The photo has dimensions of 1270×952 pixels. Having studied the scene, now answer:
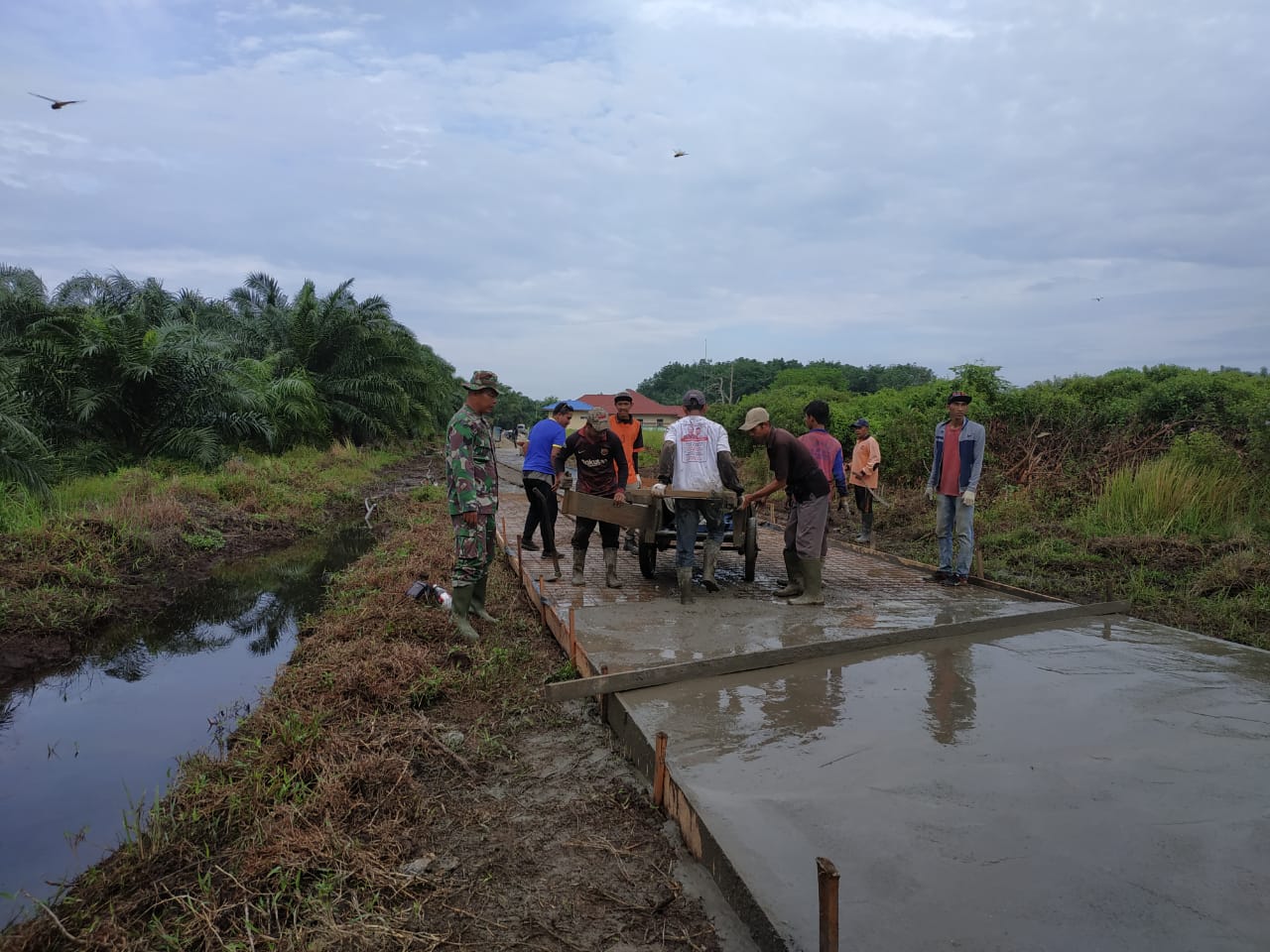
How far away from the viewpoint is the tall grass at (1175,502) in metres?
8.46

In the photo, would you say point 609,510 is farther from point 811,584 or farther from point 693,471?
point 811,584

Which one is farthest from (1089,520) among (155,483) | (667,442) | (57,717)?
(155,483)

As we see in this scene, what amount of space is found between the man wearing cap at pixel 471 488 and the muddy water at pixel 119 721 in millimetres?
1777

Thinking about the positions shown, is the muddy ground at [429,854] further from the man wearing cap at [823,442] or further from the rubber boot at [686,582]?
the man wearing cap at [823,442]

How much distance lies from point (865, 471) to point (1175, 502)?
3448 mm

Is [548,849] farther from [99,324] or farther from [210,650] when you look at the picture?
[99,324]

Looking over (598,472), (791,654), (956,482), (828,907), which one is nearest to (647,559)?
(598,472)

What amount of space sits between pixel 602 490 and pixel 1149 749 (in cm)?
447

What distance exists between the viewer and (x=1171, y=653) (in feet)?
16.9

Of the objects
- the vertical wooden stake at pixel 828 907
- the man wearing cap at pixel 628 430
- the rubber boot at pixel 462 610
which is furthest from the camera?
the man wearing cap at pixel 628 430

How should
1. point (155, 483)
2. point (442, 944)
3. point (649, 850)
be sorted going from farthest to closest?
point (155, 483)
point (649, 850)
point (442, 944)

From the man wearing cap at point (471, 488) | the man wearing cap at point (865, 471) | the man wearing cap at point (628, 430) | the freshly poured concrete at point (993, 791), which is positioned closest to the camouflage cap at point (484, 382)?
the man wearing cap at point (471, 488)

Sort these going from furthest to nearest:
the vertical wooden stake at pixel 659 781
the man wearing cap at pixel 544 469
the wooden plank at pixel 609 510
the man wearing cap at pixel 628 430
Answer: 1. the man wearing cap at pixel 544 469
2. the man wearing cap at pixel 628 430
3. the wooden plank at pixel 609 510
4. the vertical wooden stake at pixel 659 781

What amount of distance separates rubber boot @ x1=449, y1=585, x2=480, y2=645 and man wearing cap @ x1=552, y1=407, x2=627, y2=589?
1.32 meters
